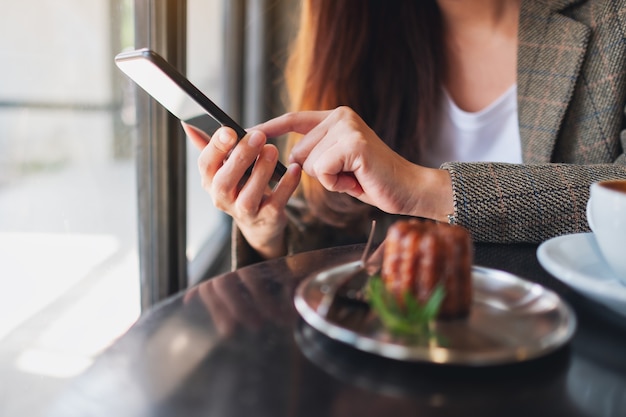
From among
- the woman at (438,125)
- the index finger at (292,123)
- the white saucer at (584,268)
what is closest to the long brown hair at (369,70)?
the woman at (438,125)

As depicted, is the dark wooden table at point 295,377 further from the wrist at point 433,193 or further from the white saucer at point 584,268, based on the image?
the wrist at point 433,193

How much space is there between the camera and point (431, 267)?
0.42 meters

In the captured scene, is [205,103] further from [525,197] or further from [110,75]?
[110,75]

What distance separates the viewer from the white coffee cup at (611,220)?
1.56 ft

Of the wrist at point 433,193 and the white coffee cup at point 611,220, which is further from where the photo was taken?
the wrist at point 433,193

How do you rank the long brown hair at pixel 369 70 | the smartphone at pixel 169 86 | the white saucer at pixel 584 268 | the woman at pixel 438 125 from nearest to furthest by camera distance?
the white saucer at pixel 584 268
the smartphone at pixel 169 86
the woman at pixel 438 125
the long brown hair at pixel 369 70

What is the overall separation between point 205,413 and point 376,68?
102 centimetres

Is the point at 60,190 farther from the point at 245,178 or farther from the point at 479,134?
the point at 479,134

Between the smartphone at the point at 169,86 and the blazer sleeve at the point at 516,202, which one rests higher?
the smartphone at the point at 169,86

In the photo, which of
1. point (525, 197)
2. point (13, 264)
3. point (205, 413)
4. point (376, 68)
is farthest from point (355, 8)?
point (205, 413)

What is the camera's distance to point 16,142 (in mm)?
774

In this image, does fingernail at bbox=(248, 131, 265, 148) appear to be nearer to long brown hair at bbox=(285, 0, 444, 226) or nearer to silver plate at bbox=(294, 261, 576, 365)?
silver plate at bbox=(294, 261, 576, 365)

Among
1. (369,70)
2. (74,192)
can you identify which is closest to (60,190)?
(74,192)

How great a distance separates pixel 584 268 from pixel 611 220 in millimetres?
75
